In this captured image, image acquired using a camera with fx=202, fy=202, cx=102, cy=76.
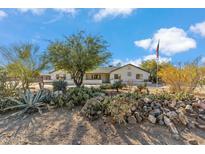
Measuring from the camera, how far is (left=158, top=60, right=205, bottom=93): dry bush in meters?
11.7

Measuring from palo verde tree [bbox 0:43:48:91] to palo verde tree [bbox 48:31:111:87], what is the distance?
224cm

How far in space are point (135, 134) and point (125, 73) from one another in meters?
32.2

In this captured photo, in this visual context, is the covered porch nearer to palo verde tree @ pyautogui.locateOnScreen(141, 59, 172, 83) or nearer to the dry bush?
palo verde tree @ pyautogui.locateOnScreen(141, 59, 172, 83)

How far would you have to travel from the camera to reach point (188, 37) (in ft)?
35.7

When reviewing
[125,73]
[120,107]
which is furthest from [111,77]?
Result: [120,107]

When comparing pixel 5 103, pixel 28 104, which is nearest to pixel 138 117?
pixel 28 104

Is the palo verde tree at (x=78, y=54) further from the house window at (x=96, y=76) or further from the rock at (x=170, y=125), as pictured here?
the house window at (x=96, y=76)

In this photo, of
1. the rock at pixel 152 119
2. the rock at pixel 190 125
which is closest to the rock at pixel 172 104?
the rock at pixel 190 125

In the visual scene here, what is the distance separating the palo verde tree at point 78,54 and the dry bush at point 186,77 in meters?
5.54

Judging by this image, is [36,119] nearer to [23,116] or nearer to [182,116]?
[23,116]

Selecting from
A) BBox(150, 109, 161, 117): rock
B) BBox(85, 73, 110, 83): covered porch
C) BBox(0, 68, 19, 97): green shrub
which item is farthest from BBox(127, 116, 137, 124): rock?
BBox(85, 73, 110, 83): covered porch

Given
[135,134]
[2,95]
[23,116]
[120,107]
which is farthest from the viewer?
[2,95]

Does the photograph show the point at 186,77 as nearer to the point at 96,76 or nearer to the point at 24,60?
the point at 24,60

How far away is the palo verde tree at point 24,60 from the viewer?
15973 millimetres
